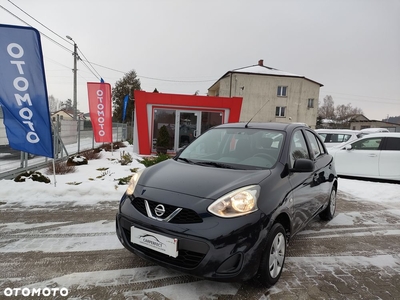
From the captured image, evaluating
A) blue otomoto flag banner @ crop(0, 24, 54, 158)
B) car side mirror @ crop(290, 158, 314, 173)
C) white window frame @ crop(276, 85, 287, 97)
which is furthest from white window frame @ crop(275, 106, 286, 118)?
car side mirror @ crop(290, 158, 314, 173)

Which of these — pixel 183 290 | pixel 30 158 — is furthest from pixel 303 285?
pixel 30 158

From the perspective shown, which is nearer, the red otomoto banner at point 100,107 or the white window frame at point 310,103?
the red otomoto banner at point 100,107

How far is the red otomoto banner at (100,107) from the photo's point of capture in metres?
10.3

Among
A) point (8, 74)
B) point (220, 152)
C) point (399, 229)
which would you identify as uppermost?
point (8, 74)

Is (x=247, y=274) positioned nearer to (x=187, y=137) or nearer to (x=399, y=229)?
(x=399, y=229)

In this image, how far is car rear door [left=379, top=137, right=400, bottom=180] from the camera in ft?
25.7

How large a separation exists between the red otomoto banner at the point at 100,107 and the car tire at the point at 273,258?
9.33 meters

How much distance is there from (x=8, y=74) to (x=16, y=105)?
1.95 feet

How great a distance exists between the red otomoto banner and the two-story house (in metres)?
23.8

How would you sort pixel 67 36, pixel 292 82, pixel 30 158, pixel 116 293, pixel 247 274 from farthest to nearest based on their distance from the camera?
pixel 292 82 < pixel 67 36 < pixel 30 158 < pixel 116 293 < pixel 247 274

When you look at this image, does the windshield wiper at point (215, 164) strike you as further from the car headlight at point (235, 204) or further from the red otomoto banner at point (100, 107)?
the red otomoto banner at point (100, 107)

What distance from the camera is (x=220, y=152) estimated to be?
3.39 meters

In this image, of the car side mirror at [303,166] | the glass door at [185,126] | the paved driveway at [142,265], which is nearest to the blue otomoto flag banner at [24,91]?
the paved driveway at [142,265]

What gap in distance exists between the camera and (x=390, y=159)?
790cm
